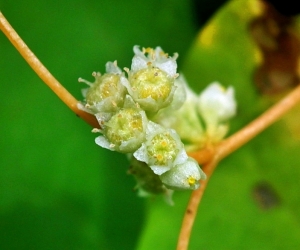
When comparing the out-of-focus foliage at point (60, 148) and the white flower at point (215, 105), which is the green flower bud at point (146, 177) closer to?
the white flower at point (215, 105)

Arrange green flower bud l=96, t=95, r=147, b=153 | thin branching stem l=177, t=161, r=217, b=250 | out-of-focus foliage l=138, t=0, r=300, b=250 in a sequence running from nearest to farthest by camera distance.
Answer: green flower bud l=96, t=95, r=147, b=153
thin branching stem l=177, t=161, r=217, b=250
out-of-focus foliage l=138, t=0, r=300, b=250

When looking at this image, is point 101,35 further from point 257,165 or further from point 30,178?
point 257,165

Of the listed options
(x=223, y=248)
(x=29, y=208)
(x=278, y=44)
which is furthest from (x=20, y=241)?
(x=278, y=44)

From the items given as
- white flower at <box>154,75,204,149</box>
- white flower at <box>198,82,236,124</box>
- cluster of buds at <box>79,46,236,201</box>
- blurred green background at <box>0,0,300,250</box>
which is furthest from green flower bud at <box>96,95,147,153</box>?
blurred green background at <box>0,0,300,250</box>

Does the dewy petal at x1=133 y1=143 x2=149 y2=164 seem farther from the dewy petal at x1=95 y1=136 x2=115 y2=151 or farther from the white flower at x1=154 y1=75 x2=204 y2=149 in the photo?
the white flower at x1=154 y1=75 x2=204 y2=149

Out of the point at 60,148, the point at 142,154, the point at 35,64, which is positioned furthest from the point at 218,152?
the point at 60,148

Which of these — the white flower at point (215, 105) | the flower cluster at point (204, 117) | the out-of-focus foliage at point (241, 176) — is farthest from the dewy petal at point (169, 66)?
the out-of-focus foliage at point (241, 176)
